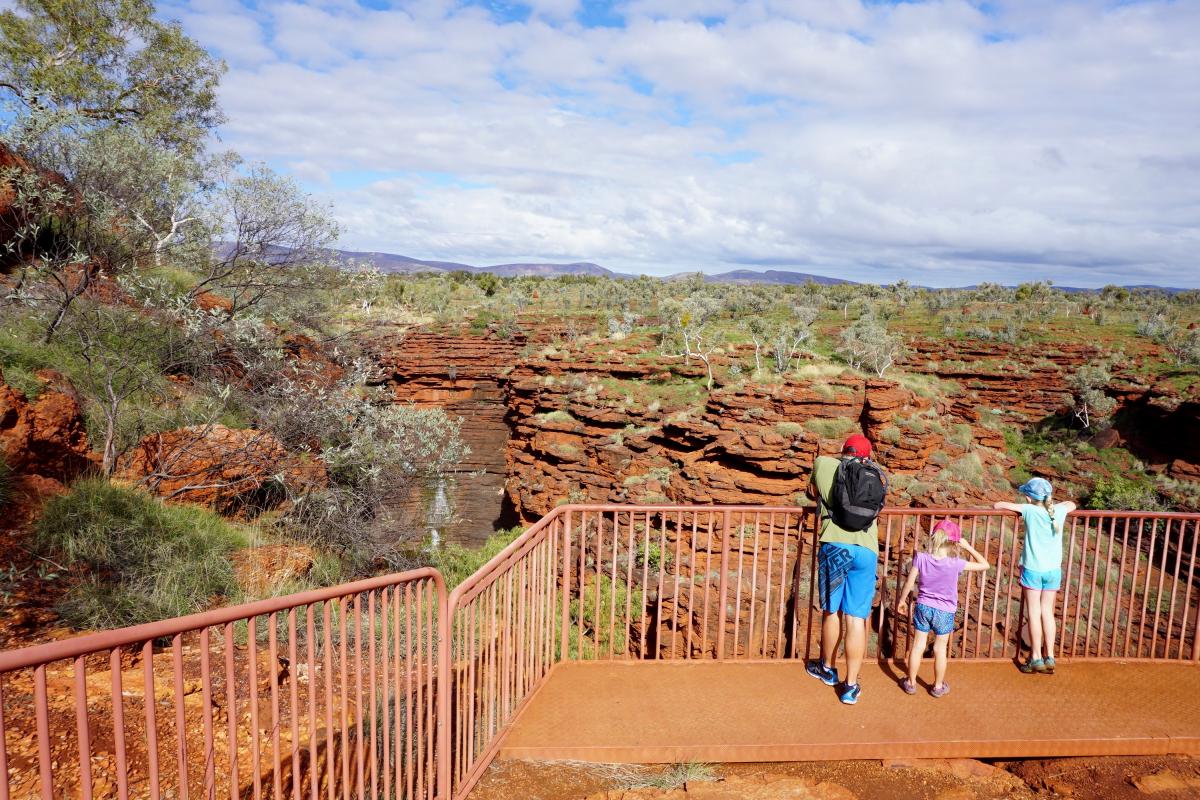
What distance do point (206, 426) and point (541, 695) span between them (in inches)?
270

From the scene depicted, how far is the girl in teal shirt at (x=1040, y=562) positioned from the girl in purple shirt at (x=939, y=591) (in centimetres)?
68

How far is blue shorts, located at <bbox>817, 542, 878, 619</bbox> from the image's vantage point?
427 cm

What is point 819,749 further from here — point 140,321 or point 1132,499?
point 1132,499

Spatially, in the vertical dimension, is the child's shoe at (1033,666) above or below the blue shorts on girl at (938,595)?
below

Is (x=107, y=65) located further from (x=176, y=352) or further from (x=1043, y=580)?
(x=1043, y=580)

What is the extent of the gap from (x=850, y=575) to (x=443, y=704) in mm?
2625

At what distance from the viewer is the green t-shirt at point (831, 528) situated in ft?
14.0

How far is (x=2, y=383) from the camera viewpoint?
21.5 ft

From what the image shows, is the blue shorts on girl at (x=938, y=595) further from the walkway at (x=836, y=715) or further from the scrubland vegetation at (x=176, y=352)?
the scrubland vegetation at (x=176, y=352)

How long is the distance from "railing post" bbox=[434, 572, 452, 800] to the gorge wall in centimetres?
994

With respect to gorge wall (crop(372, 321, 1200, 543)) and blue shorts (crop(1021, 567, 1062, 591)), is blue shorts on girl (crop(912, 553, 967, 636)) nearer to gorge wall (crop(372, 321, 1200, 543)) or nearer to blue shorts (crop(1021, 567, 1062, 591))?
blue shorts (crop(1021, 567, 1062, 591))

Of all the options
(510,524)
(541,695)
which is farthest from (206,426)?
(510,524)

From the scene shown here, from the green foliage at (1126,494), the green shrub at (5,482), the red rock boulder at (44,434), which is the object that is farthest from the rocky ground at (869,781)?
the green foliage at (1126,494)

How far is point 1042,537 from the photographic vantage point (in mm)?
4805
